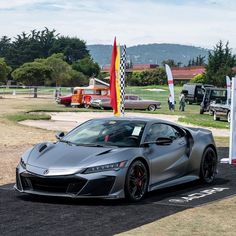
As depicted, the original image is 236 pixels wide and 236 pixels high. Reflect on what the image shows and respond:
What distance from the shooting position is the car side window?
922cm

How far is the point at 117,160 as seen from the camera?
8180 mm

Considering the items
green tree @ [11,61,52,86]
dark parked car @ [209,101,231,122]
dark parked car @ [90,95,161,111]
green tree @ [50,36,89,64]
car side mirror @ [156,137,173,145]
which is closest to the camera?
car side mirror @ [156,137,173,145]

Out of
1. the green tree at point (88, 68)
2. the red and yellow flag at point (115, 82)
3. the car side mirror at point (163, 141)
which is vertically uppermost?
the green tree at point (88, 68)

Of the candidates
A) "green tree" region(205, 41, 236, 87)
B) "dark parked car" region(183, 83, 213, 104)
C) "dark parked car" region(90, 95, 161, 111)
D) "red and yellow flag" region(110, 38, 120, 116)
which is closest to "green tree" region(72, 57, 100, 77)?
"green tree" region(205, 41, 236, 87)

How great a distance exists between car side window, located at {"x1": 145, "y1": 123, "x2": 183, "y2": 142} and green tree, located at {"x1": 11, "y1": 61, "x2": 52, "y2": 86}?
6569cm

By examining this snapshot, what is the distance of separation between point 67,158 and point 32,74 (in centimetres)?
6749

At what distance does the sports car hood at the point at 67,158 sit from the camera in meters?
8.01

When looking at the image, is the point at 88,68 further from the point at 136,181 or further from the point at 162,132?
the point at 136,181

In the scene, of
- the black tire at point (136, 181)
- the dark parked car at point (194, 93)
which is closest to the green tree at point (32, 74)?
the dark parked car at point (194, 93)

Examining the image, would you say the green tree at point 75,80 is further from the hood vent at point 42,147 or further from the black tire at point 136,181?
the black tire at point 136,181

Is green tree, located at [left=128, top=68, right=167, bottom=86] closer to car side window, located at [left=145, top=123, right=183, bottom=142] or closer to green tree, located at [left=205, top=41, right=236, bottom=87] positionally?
green tree, located at [left=205, top=41, right=236, bottom=87]

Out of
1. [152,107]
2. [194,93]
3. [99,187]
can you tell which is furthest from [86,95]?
[99,187]

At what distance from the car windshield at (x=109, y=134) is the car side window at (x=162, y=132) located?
0.53 feet

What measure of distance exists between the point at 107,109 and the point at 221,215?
119 feet
